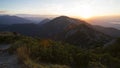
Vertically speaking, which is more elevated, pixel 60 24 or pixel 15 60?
pixel 15 60

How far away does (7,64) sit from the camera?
Answer: 871cm

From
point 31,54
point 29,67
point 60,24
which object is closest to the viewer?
point 29,67

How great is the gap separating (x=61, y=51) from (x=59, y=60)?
0.77 m

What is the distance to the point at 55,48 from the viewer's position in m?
10.7

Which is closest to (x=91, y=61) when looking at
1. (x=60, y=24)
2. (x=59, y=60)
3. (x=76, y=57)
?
(x=76, y=57)

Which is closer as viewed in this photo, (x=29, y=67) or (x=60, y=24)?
(x=29, y=67)

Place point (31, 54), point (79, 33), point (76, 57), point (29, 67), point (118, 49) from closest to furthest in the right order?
point (29, 67), point (31, 54), point (76, 57), point (118, 49), point (79, 33)

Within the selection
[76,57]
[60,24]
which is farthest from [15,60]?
[60,24]

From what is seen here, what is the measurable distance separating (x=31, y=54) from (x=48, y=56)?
86 cm

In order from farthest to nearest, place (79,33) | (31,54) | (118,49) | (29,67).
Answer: (79,33) → (118,49) → (31,54) → (29,67)

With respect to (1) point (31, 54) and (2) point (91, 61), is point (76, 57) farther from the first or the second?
(1) point (31, 54)

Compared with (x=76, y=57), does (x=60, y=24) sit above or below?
below

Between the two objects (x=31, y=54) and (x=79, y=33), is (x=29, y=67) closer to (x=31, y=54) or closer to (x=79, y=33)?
(x=31, y=54)

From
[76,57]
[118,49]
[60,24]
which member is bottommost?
[60,24]
